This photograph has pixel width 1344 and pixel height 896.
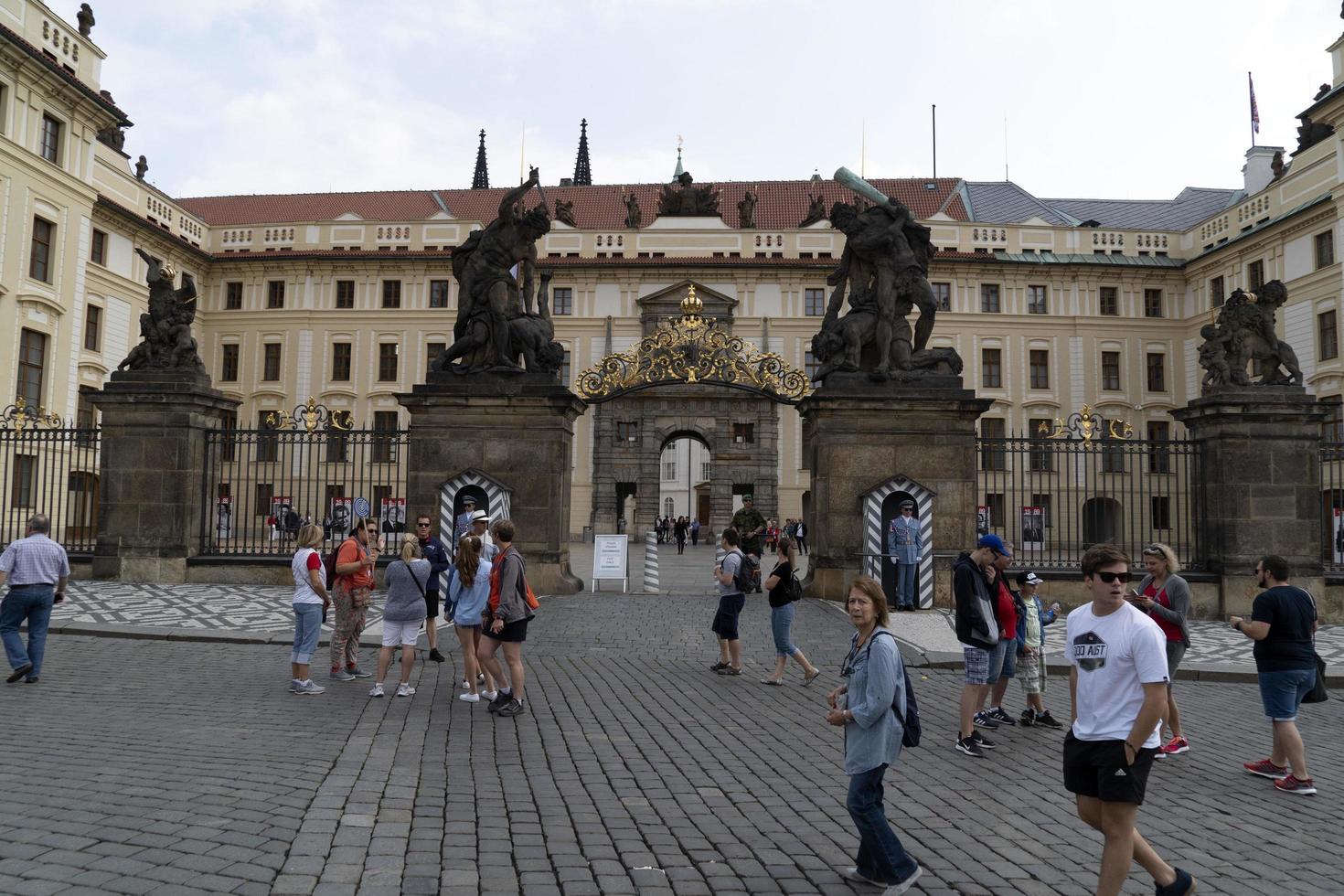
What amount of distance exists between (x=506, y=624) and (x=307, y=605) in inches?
80.7

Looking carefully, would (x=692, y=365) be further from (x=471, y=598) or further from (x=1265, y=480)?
(x=471, y=598)

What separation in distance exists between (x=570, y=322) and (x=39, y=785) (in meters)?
44.1

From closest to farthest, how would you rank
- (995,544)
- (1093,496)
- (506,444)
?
(995,544), (506,444), (1093,496)

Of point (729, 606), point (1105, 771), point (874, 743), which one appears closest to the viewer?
point (1105, 771)

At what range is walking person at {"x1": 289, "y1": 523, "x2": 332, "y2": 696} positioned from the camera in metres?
8.59

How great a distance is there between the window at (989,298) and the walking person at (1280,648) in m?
43.3

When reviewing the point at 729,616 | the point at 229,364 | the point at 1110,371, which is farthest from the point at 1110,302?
the point at 729,616

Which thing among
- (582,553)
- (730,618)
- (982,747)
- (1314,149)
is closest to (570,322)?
(582,553)

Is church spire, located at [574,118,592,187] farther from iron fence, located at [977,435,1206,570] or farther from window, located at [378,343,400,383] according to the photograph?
iron fence, located at [977,435,1206,570]

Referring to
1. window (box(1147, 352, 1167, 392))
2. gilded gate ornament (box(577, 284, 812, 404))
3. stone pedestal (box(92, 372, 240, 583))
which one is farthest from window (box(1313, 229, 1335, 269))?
stone pedestal (box(92, 372, 240, 583))

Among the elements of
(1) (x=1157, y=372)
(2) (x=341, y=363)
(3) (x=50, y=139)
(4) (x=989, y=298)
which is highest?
(3) (x=50, y=139)

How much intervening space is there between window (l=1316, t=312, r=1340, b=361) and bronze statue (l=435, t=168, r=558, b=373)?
100ft

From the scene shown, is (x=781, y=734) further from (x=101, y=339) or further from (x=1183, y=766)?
(x=101, y=339)

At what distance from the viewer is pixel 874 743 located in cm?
442
